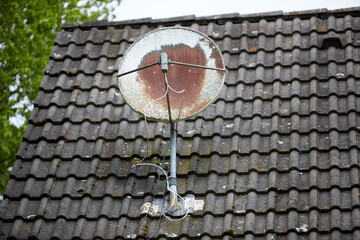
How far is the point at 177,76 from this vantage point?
744cm

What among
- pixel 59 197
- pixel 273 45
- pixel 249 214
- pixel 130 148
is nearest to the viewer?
pixel 249 214

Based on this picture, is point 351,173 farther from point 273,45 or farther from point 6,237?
point 6,237

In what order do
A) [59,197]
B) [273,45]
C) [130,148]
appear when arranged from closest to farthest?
1. [59,197]
2. [130,148]
3. [273,45]

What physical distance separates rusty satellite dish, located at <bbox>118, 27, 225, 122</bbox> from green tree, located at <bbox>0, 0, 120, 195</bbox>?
22.9 feet

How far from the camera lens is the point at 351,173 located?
687 cm

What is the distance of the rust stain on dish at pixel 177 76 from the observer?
24.0 feet

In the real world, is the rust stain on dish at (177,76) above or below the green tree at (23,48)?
above

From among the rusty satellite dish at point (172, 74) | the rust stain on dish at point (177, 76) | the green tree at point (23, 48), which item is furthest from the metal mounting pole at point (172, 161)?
the green tree at point (23, 48)

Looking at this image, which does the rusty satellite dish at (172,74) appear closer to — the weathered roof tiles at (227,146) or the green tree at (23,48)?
the weathered roof tiles at (227,146)

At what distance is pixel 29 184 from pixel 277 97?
115 inches

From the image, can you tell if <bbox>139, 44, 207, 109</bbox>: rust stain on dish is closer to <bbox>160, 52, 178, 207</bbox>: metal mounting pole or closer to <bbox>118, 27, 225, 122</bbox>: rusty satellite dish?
<bbox>118, 27, 225, 122</bbox>: rusty satellite dish

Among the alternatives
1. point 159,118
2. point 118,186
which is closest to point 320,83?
point 159,118

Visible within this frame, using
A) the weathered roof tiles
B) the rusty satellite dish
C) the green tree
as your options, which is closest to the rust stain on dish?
the rusty satellite dish

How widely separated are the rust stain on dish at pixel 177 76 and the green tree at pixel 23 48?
701 cm
